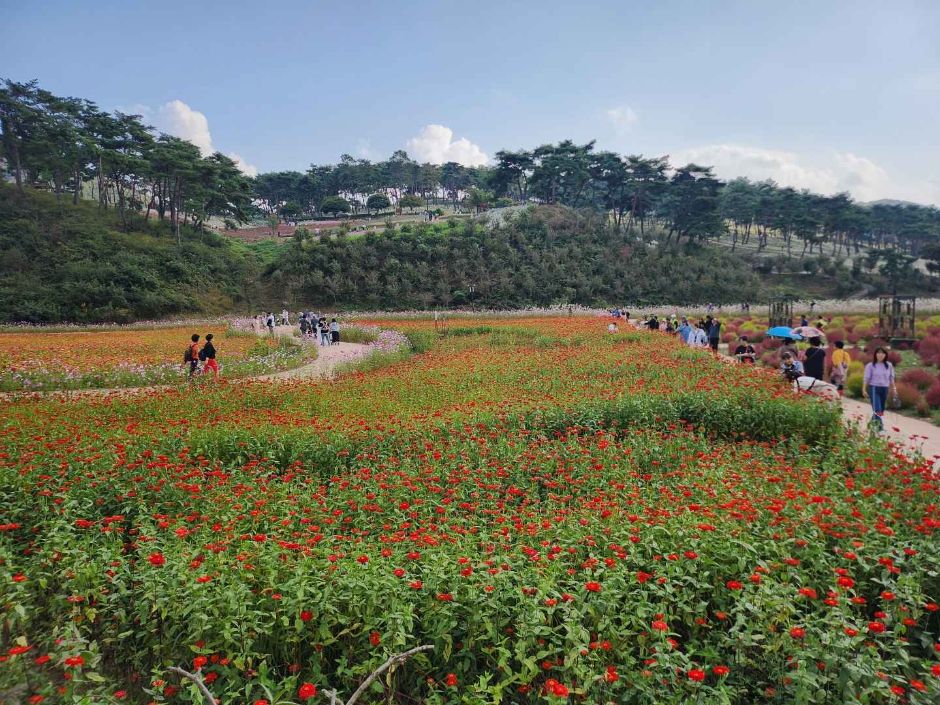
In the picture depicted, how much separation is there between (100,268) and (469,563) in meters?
45.9

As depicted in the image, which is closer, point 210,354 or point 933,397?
point 933,397

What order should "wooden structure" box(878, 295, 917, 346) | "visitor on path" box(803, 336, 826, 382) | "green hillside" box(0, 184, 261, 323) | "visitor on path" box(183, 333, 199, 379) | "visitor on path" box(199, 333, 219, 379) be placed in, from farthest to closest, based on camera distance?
"green hillside" box(0, 184, 261, 323) → "wooden structure" box(878, 295, 917, 346) → "visitor on path" box(183, 333, 199, 379) → "visitor on path" box(199, 333, 219, 379) → "visitor on path" box(803, 336, 826, 382)

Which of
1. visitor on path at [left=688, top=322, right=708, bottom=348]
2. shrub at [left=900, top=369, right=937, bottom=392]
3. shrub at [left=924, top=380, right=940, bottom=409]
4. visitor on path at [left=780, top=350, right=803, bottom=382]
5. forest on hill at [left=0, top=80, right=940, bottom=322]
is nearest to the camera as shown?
visitor on path at [left=780, top=350, right=803, bottom=382]

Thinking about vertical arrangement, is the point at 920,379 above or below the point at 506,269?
below

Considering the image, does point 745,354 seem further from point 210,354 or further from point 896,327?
point 210,354

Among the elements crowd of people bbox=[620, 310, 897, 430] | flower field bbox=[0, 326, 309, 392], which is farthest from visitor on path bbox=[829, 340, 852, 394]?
flower field bbox=[0, 326, 309, 392]

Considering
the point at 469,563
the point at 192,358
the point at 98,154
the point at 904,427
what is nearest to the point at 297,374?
the point at 192,358

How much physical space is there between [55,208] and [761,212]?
275 feet

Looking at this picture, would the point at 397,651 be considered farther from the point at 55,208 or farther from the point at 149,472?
the point at 55,208

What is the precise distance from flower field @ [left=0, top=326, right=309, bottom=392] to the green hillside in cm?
1693

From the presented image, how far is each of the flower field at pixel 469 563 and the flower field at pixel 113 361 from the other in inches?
262

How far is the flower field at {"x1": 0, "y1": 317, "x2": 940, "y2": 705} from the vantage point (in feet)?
10.4

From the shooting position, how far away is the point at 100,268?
1577 inches

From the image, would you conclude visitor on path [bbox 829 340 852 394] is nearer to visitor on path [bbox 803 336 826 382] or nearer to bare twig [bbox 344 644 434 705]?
visitor on path [bbox 803 336 826 382]
